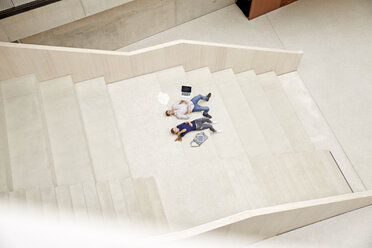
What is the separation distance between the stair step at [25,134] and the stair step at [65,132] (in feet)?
0.45

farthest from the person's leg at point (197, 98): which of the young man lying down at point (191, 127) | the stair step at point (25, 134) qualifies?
the stair step at point (25, 134)

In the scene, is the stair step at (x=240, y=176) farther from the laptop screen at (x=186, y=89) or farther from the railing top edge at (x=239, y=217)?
the laptop screen at (x=186, y=89)

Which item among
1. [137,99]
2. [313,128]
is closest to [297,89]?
[313,128]

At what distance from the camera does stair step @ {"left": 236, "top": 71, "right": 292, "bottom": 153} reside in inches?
173

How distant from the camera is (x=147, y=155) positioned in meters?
3.86

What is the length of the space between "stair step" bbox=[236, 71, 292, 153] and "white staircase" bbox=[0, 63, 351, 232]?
1 cm

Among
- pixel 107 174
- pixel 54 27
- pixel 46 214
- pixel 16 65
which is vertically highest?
pixel 54 27

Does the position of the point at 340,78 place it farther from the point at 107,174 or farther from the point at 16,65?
the point at 16,65

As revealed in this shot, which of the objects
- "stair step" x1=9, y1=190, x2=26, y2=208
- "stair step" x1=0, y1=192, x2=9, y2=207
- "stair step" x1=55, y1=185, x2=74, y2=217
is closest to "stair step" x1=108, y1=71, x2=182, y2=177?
"stair step" x1=55, y1=185, x2=74, y2=217

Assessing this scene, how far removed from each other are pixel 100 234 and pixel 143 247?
43 cm

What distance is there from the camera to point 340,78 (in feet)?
16.7

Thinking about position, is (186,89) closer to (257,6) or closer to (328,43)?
(257,6)

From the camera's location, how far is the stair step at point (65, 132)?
346 centimetres

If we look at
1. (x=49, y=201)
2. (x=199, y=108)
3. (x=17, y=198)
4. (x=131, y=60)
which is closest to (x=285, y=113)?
(x=199, y=108)
